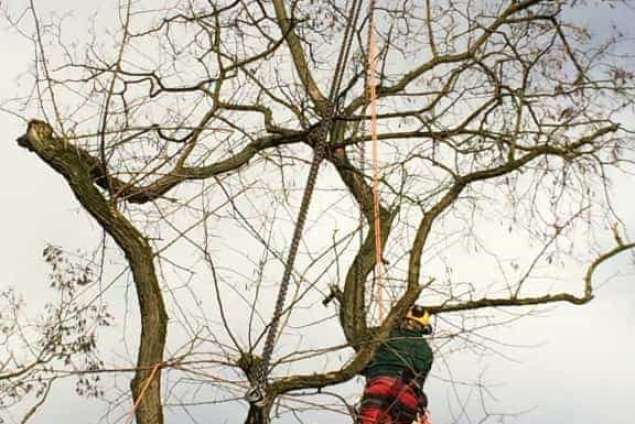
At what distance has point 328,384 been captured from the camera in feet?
14.6

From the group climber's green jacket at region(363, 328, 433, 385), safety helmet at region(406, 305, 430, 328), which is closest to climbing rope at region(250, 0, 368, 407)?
climber's green jacket at region(363, 328, 433, 385)

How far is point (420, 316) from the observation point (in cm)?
511

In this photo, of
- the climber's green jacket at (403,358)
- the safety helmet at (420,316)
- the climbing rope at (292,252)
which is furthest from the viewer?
the safety helmet at (420,316)

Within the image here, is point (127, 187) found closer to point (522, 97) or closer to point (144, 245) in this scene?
point (144, 245)

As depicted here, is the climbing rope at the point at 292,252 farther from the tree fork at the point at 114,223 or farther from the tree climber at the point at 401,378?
the tree fork at the point at 114,223

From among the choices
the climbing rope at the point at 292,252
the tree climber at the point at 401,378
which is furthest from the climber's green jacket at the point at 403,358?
the climbing rope at the point at 292,252

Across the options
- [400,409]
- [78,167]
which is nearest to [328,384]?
[400,409]

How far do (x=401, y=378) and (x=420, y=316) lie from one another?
273mm

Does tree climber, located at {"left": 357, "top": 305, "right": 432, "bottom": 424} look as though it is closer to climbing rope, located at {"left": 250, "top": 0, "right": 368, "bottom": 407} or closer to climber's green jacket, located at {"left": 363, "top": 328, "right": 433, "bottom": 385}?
climber's green jacket, located at {"left": 363, "top": 328, "right": 433, "bottom": 385}

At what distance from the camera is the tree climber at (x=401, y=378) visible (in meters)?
Answer: 4.85

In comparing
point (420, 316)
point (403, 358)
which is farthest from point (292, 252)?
point (420, 316)

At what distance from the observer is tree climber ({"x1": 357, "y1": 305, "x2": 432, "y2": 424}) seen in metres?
4.85

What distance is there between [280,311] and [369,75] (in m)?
2.50

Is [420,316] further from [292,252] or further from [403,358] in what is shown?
[292,252]
